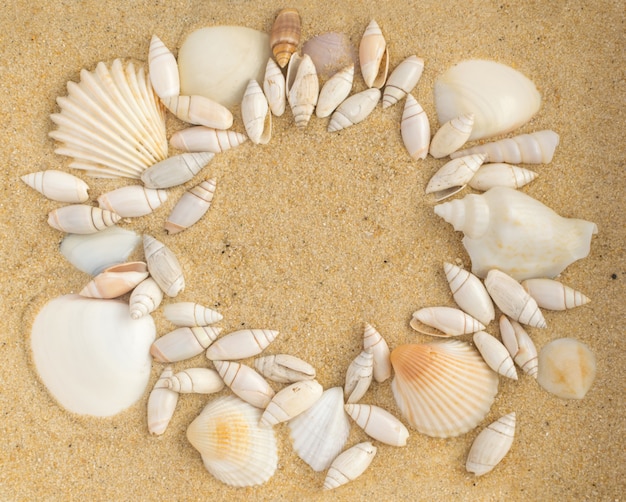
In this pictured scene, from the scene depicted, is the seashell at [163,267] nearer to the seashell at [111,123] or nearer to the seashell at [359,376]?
the seashell at [111,123]

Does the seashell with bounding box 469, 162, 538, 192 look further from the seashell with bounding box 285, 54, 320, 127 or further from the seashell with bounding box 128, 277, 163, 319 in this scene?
the seashell with bounding box 128, 277, 163, 319

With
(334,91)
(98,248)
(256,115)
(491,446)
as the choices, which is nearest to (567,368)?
(491,446)

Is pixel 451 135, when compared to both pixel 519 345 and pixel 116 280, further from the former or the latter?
pixel 116 280

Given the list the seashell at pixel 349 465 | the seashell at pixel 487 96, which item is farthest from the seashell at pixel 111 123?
the seashell at pixel 349 465

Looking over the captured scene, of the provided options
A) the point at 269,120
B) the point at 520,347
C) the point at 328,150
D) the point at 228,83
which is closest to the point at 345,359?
the point at 520,347

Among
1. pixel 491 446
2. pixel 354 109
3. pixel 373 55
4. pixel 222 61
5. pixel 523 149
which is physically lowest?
pixel 491 446

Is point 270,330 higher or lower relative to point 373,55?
lower
